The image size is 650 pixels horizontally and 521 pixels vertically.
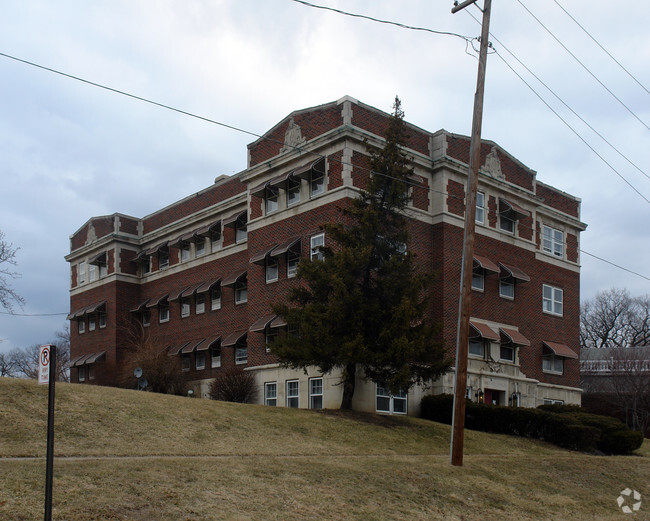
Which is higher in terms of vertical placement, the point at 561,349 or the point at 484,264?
the point at 484,264

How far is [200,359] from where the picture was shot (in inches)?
1608

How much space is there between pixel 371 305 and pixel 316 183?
339 inches

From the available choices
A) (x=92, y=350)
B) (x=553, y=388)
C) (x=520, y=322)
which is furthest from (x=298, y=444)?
(x=92, y=350)

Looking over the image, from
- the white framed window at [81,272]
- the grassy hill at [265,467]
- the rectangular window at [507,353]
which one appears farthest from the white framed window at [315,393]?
the white framed window at [81,272]

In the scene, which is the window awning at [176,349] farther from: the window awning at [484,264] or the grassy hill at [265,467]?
the grassy hill at [265,467]

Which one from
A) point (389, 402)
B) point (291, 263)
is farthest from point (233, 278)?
point (389, 402)

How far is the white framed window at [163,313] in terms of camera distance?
44688 mm

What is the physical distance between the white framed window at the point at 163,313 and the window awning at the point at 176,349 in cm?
254

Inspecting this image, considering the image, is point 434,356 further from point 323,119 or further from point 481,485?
point 323,119

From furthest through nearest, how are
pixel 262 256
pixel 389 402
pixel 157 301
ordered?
1. pixel 157 301
2. pixel 262 256
3. pixel 389 402

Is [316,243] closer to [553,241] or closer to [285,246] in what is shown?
[285,246]

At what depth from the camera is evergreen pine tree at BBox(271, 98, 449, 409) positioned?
80.4ft

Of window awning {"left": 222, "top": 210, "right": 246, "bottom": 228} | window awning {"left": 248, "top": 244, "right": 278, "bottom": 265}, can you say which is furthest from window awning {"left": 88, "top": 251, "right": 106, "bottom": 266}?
window awning {"left": 248, "top": 244, "right": 278, "bottom": 265}

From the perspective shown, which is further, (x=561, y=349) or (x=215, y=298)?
(x=215, y=298)
